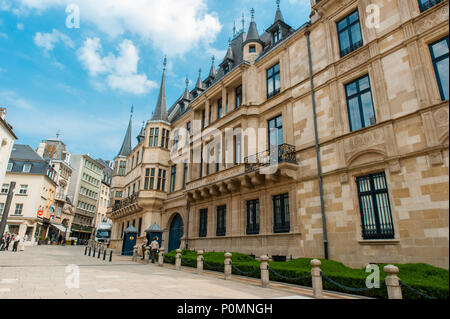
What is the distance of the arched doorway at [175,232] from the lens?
81.5 ft

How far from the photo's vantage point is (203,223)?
21844 millimetres

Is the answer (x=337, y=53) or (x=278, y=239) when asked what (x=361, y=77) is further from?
(x=278, y=239)

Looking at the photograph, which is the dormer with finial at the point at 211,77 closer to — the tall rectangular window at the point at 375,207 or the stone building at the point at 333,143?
the stone building at the point at 333,143

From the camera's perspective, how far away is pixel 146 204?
27656 millimetres

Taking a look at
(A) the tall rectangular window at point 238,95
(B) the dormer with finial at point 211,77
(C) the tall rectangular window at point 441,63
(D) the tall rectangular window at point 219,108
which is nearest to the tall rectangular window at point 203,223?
(D) the tall rectangular window at point 219,108

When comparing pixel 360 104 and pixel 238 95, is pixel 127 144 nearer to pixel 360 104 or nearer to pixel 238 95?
pixel 238 95

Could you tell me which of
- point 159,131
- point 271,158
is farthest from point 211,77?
point 271,158

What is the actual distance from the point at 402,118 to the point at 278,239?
8304 mm

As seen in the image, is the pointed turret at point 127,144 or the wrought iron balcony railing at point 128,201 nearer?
the wrought iron balcony railing at point 128,201

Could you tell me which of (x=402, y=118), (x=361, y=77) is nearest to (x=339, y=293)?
(x=402, y=118)

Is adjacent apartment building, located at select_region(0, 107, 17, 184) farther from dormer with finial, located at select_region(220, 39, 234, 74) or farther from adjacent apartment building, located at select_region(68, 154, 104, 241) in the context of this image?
adjacent apartment building, located at select_region(68, 154, 104, 241)

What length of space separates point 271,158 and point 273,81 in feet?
18.9

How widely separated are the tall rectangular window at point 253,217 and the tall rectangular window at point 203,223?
194 inches

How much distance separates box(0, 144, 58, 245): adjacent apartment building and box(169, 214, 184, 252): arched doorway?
30325 mm
